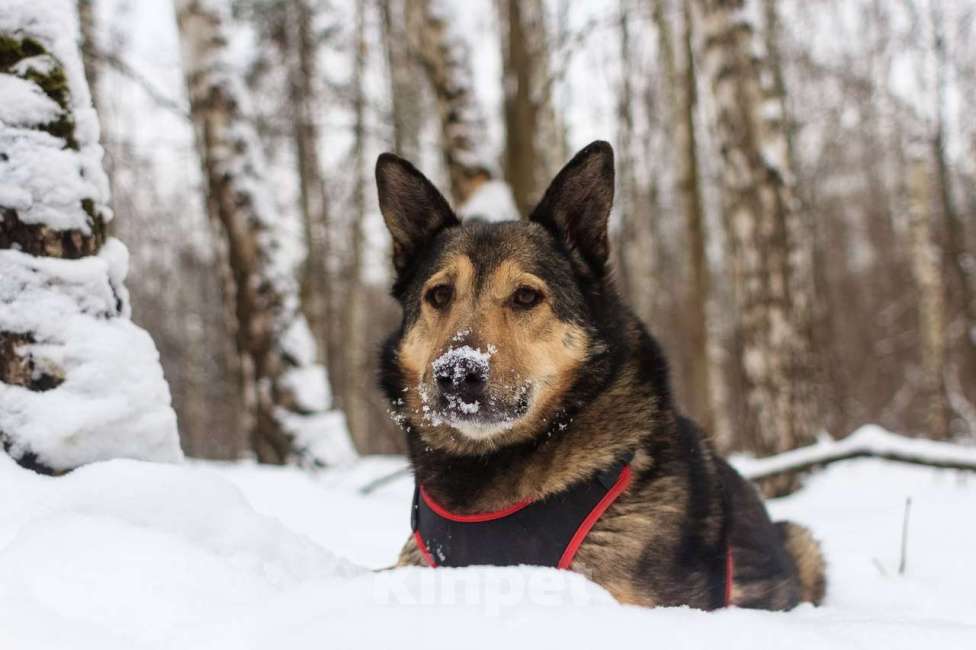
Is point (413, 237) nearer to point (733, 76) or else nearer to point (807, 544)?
point (807, 544)

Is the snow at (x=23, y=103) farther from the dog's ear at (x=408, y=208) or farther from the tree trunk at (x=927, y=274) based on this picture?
the tree trunk at (x=927, y=274)

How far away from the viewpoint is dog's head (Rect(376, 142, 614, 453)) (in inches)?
99.7

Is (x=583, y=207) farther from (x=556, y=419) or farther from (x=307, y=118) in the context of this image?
(x=307, y=118)

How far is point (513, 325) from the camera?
9.05 ft

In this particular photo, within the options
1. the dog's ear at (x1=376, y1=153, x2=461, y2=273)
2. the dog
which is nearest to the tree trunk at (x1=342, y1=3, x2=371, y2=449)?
the dog's ear at (x1=376, y1=153, x2=461, y2=273)

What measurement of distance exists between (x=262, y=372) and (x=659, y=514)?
545 cm

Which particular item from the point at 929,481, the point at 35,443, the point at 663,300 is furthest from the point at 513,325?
the point at 663,300

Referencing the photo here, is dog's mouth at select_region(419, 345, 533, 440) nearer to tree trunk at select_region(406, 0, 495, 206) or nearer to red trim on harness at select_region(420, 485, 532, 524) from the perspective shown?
red trim on harness at select_region(420, 485, 532, 524)

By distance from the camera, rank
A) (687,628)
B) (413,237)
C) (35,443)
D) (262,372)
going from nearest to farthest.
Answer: (687,628) < (35,443) < (413,237) < (262,372)

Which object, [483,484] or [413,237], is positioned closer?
[483,484]

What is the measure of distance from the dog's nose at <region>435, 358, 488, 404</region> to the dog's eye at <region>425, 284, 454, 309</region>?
0.51 m

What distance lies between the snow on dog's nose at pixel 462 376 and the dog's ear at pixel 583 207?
84cm

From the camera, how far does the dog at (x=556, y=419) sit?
247cm

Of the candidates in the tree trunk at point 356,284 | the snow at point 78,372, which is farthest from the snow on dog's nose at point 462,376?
the tree trunk at point 356,284
